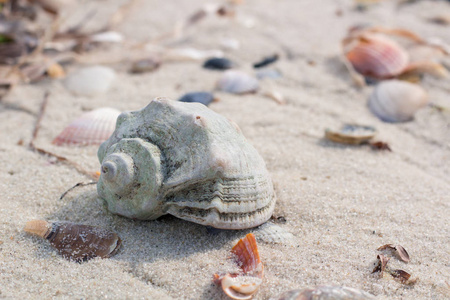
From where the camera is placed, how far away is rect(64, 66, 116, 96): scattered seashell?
13.8 ft

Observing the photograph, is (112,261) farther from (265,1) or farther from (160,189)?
(265,1)

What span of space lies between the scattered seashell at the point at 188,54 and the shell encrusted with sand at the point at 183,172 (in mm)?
2775

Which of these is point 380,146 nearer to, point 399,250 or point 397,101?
point 397,101

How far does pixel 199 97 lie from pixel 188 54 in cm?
131

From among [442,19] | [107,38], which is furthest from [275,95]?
[442,19]

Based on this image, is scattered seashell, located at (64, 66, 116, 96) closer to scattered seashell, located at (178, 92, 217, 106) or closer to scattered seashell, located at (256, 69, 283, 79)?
scattered seashell, located at (178, 92, 217, 106)

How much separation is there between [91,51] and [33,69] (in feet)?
2.99

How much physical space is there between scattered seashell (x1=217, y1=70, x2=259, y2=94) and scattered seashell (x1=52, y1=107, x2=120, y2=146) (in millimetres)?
1362

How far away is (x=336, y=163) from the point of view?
10.5 feet

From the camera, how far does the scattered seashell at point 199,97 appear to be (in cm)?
388

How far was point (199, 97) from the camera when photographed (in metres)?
3.91

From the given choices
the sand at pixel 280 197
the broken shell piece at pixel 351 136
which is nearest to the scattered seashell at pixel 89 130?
the sand at pixel 280 197

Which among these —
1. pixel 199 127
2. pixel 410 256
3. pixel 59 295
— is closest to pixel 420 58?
pixel 410 256

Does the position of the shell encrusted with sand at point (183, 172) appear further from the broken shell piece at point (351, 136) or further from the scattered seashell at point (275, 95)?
the scattered seashell at point (275, 95)
